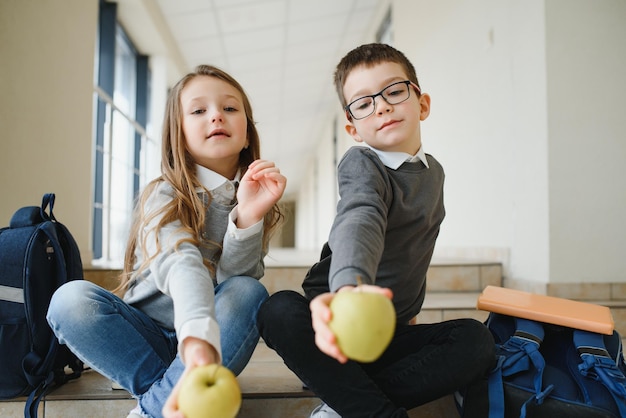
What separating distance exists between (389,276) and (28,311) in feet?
2.86

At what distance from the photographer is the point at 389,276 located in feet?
3.67

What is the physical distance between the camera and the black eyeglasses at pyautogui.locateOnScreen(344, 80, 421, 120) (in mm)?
1144

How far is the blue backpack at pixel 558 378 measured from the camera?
1.04 m

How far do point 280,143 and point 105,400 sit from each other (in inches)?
384

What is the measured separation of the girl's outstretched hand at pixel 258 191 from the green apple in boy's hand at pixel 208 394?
47 centimetres

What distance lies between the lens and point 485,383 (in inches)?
43.7

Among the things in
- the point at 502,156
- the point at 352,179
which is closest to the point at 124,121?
the point at 502,156

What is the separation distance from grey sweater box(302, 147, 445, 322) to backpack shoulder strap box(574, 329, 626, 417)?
37cm

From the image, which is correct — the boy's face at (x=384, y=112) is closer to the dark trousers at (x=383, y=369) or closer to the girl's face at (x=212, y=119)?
the girl's face at (x=212, y=119)

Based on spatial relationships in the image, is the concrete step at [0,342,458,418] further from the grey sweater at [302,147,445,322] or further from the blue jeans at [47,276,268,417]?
the grey sweater at [302,147,445,322]

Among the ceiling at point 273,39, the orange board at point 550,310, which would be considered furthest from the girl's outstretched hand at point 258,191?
the ceiling at point 273,39

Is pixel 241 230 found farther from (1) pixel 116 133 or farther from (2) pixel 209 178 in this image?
(1) pixel 116 133

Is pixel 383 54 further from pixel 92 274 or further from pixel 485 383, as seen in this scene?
pixel 92 274

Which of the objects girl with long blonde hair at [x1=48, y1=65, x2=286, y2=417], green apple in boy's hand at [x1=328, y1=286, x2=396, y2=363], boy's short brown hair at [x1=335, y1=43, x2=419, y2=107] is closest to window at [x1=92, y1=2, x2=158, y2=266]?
girl with long blonde hair at [x1=48, y1=65, x2=286, y2=417]
